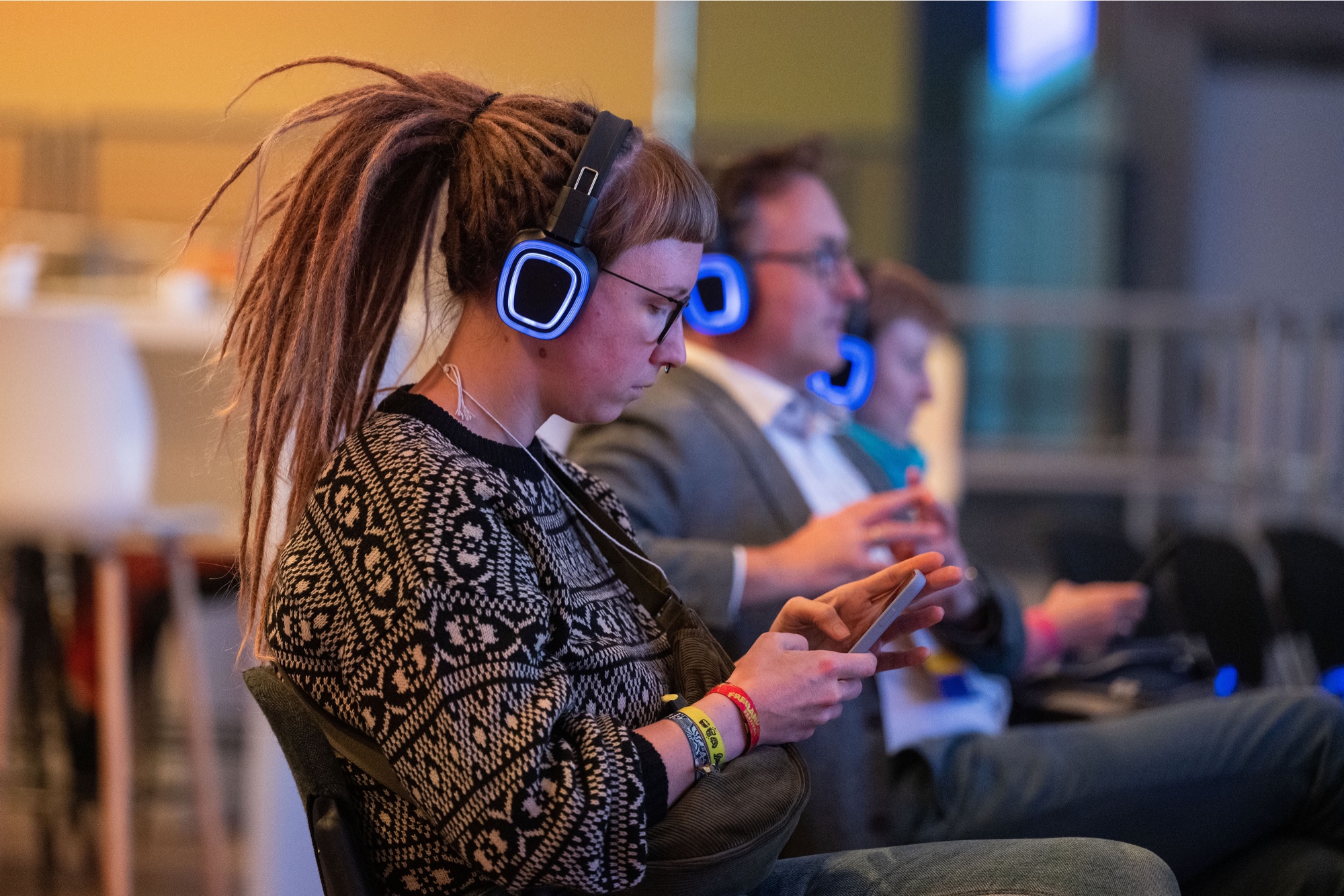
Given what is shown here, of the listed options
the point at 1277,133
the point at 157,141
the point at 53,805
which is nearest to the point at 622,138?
the point at 53,805

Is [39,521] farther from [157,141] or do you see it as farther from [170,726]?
[157,141]

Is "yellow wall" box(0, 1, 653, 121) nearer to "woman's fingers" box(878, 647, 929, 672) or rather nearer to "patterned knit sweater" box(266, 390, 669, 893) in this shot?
"patterned knit sweater" box(266, 390, 669, 893)

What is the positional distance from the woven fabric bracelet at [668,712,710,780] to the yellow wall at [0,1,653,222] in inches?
23.1

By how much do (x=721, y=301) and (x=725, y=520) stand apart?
30 centimetres

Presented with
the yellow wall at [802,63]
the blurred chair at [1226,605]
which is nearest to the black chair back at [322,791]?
the blurred chair at [1226,605]

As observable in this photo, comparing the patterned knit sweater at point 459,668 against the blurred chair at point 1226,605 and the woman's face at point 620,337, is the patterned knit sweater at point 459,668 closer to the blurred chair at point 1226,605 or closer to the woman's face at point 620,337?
the woman's face at point 620,337

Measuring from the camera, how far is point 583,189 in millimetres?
1013

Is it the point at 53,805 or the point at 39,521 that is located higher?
the point at 39,521

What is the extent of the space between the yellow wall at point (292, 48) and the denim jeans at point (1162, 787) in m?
→ 0.89

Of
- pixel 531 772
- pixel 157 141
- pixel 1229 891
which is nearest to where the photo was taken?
pixel 531 772

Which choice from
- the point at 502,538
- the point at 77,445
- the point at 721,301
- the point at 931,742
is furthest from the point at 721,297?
the point at 77,445

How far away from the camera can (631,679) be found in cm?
101

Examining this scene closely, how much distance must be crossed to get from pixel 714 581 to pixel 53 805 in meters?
1.57

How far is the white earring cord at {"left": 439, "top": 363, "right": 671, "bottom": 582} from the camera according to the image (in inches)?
41.1
